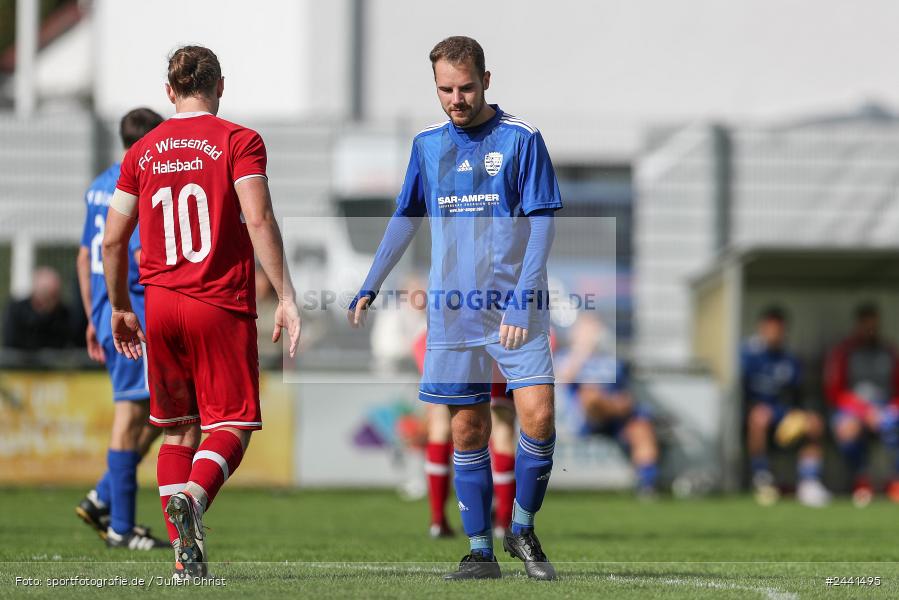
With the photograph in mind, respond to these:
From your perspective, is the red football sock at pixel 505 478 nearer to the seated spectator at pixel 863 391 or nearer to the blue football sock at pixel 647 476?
the blue football sock at pixel 647 476

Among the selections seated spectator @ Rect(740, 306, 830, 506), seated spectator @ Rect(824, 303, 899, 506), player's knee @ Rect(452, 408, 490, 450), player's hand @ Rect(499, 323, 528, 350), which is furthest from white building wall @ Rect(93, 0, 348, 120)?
player's hand @ Rect(499, 323, 528, 350)

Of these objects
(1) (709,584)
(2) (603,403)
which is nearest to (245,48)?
(2) (603,403)

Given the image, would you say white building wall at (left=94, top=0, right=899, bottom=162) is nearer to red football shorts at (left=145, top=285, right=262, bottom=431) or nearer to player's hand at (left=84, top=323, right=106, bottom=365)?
player's hand at (left=84, top=323, right=106, bottom=365)

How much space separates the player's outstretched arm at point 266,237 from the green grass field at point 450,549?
1059mm

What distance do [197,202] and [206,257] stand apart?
0.22m

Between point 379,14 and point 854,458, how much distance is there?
1046 cm

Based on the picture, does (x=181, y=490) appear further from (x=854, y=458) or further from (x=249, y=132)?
(x=854, y=458)

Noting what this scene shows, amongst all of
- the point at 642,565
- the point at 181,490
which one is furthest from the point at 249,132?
the point at 642,565

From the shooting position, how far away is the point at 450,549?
26.9 ft

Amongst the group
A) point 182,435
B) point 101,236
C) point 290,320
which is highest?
point 101,236

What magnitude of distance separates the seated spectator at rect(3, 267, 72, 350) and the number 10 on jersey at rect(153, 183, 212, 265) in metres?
9.56

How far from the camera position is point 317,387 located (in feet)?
47.7

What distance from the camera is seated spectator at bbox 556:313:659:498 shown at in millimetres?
14297

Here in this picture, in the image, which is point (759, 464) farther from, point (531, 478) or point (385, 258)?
point (385, 258)
